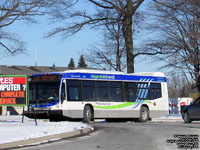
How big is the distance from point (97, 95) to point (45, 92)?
3529 mm

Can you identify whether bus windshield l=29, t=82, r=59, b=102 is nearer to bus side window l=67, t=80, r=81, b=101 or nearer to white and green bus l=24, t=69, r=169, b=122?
white and green bus l=24, t=69, r=169, b=122

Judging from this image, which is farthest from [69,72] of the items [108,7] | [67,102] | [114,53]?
[114,53]

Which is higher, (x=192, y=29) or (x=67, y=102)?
(x=192, y=29)

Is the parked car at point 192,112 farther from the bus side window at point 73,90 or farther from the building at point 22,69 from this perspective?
the building at point 22,69

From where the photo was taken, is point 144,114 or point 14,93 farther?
point 144,114

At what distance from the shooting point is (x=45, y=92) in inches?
987

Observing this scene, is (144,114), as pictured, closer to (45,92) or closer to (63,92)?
(63,92)

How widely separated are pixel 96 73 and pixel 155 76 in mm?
5238

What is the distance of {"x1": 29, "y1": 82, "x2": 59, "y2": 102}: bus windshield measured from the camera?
81.9 feet

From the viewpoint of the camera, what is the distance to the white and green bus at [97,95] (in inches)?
984

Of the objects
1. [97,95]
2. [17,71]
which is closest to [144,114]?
[97,95]

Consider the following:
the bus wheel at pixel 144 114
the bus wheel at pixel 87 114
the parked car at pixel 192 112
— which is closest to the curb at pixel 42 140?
the bus wheel at pixel 87 114

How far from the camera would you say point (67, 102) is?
25.1 m

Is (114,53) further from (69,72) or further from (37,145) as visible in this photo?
(37,145)
